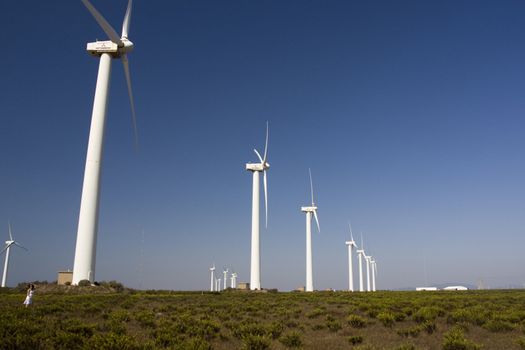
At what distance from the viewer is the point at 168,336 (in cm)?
1603

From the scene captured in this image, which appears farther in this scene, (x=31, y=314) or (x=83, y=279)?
(x=83, y=279)

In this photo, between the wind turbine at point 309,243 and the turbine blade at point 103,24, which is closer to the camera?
the turbine blade at point 103,24

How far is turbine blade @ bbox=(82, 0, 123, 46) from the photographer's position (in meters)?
44.1

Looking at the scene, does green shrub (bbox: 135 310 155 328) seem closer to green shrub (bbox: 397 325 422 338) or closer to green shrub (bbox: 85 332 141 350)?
green shrub (bbox: 85 332 141 350)

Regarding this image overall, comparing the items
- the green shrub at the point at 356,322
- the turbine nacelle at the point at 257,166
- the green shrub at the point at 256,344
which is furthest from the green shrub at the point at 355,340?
the turbine nacelle at the point at 257,166

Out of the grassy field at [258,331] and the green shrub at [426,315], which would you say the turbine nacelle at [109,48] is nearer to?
the grassy field at [258,331]

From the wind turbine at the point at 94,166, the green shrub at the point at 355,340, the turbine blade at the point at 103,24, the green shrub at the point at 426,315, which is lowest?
the green shrub at the point at 355,340

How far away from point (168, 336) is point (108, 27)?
41804 mm

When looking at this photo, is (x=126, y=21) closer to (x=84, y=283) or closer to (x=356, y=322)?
(x=84, y=283)

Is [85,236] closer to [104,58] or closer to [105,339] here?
[104,58]

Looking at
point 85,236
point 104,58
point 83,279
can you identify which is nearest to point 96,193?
point 85,236

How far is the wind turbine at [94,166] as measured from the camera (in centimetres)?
4097

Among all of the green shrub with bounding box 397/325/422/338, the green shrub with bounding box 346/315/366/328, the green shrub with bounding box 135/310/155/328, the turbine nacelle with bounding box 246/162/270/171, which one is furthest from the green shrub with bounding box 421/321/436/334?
the turbine nacelle with bounding box 246/162/270/171

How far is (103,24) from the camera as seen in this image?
155ft
